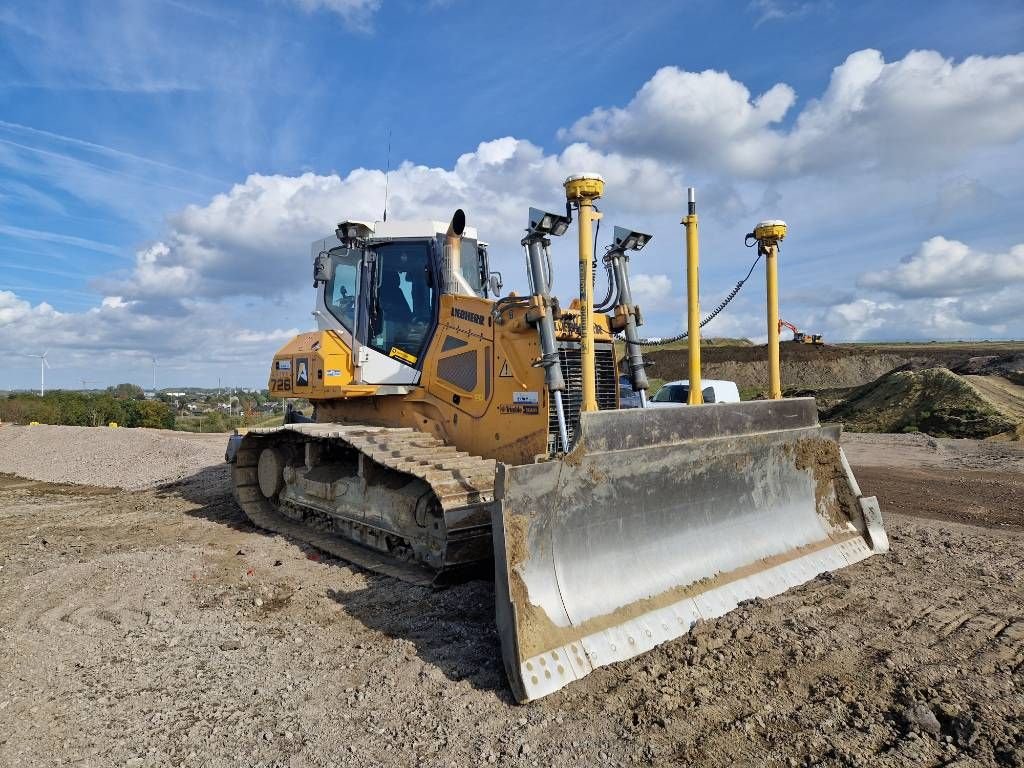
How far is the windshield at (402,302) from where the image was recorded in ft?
22.6

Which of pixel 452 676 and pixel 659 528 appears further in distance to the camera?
pixel 659 528

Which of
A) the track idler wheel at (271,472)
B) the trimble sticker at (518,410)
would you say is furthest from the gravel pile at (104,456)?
the trimble sticker at (518,410)

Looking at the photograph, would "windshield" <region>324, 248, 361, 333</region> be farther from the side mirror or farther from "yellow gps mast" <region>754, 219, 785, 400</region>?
"yellow gps mast" <region>754, 219, 785, 400</region>

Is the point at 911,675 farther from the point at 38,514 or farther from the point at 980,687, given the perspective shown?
the point at 38,514

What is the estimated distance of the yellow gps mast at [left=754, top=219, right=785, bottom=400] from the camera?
22.0 feet

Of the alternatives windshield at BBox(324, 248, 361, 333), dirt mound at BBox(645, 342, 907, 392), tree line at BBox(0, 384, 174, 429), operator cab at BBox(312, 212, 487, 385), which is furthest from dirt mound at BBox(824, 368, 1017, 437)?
tree line at BBox(0, 384, 174, 429)

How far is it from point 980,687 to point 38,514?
11169mm

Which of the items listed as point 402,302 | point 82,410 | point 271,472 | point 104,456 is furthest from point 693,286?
point 82,410

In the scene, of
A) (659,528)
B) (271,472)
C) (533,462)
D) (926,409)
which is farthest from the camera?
(926,409)

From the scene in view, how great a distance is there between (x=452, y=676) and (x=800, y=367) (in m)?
37.2

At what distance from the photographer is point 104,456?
1586cm

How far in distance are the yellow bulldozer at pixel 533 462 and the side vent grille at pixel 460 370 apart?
0.02 meters

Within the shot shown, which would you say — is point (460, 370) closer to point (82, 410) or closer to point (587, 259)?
point (587, 259)

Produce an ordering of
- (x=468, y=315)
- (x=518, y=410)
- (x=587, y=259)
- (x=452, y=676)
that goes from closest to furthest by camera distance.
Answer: (x=452, y=676) < (x=587, y=259) < (x=518, y=410) < (x=468, y=315)
